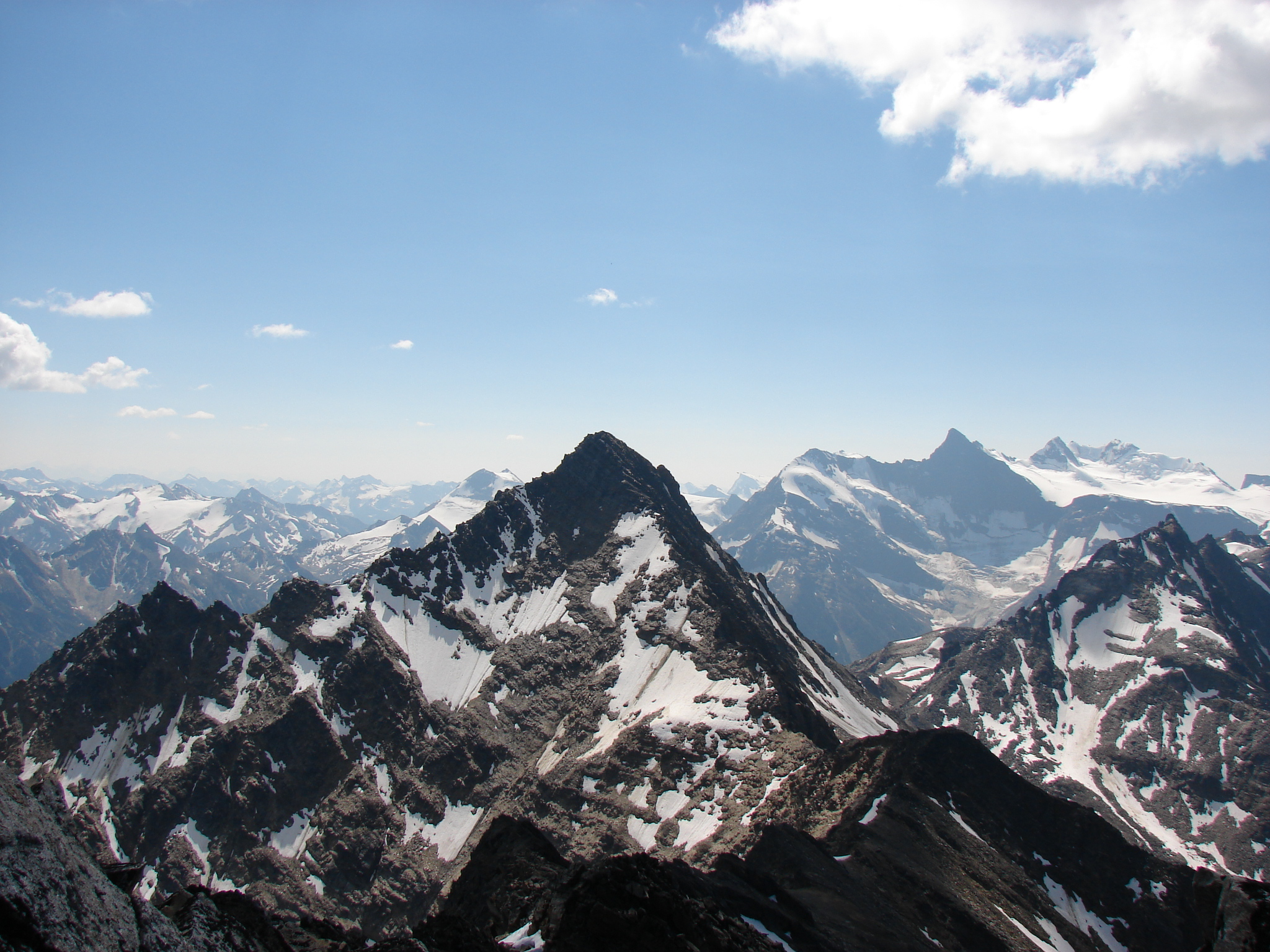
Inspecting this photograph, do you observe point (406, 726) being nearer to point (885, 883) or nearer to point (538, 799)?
point (538, 799)

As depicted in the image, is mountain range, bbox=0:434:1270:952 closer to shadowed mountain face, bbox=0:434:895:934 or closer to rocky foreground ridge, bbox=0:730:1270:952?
rocky foreground ridge, bbox=0:730:1270:952

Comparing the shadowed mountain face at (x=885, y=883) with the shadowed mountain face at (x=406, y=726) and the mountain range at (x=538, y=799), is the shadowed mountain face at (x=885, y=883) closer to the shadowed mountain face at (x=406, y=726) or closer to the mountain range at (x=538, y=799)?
the mountain range at (x=538, y=799)

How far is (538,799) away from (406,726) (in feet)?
155

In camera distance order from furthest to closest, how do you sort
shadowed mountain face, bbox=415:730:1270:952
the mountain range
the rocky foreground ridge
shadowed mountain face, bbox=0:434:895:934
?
shadowed mountain face, bbox=0:434:895:934
the mountain range
shadowed mountain face, bbox=415:730:1270:952
the rocky foreground ridge

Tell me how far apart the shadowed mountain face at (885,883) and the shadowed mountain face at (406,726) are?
1685 centimetres

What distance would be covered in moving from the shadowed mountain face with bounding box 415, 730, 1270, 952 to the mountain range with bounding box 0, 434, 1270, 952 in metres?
0.33

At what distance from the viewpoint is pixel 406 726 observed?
15675cm

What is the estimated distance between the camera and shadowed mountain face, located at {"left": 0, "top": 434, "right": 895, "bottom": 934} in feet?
395

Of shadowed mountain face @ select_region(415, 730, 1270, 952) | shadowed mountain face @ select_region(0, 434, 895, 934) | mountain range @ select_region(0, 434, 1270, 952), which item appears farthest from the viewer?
shadowed mountain face @ select_region(0, 434, 895, 934)

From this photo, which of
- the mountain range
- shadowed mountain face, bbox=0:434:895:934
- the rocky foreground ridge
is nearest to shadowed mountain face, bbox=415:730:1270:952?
the rocky foreground ridge

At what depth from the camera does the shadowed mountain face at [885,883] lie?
4150cm

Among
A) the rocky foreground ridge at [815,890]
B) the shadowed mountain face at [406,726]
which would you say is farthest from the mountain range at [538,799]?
the shadowed mountain face at [406,726]

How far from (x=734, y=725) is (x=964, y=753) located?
37910 mm

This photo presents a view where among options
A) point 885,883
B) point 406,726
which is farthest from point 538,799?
point 885,883
